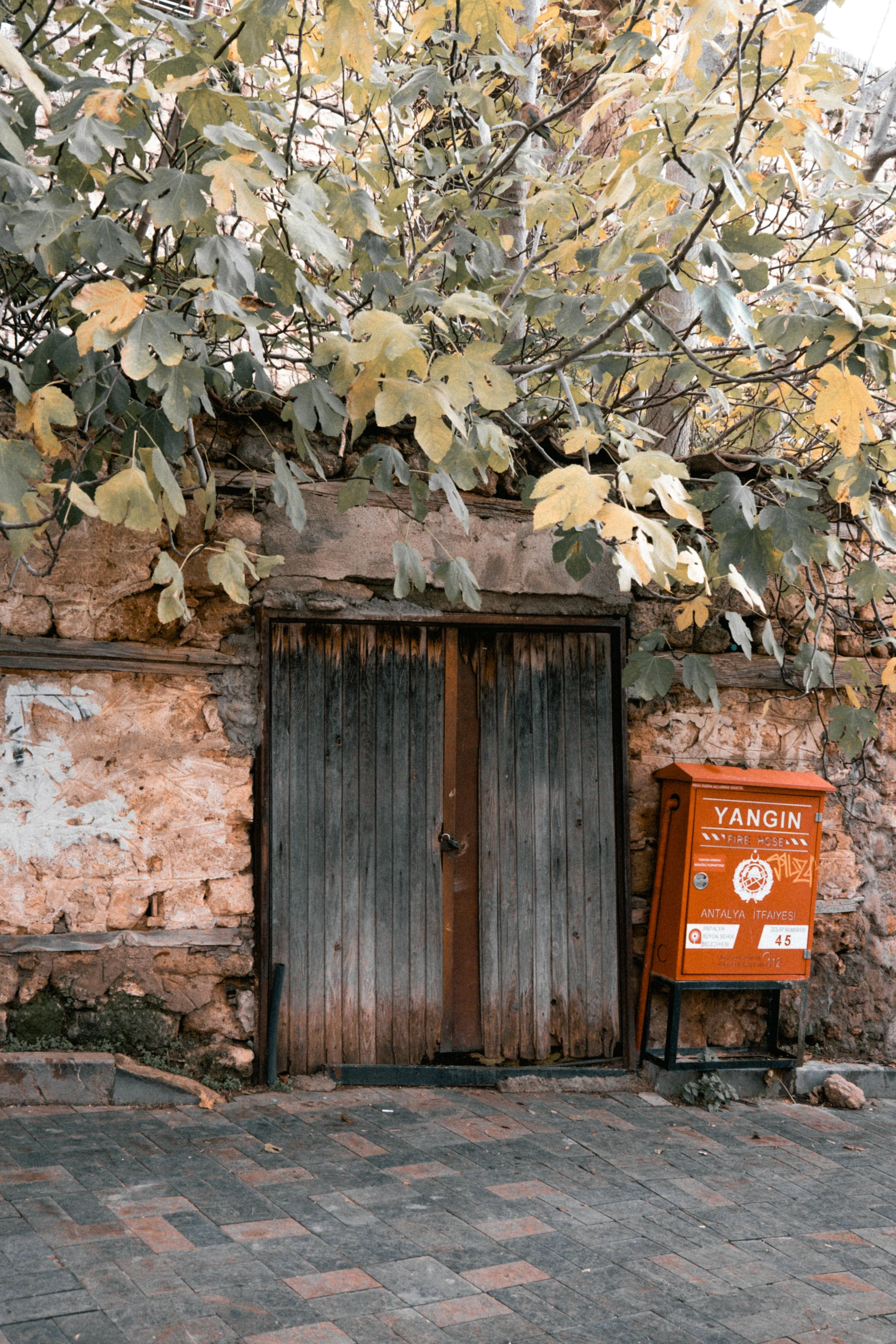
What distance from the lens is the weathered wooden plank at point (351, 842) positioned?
4547 millimetres

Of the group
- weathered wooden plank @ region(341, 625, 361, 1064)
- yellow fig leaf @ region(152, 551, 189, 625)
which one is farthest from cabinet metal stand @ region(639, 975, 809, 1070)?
yellow fig leaf @ region(152, 551, 189, 625)

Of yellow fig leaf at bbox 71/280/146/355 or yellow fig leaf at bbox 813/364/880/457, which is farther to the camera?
yellow fig leaf at bbox 813/364/880/457

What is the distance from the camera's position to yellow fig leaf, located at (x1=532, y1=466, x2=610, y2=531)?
2941mm

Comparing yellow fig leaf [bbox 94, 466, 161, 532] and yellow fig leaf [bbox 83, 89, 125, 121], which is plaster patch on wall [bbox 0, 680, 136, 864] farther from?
A: yellow fig leaf [bbox 83, 89, 125, 121]

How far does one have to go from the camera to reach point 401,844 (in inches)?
183

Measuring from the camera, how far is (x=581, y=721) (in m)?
4.90

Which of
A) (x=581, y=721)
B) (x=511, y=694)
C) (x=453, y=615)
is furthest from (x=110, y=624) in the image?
(x=581, y=721)

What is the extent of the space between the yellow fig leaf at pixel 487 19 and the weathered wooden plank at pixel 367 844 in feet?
7.24

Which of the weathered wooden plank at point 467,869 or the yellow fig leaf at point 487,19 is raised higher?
the yellow fig leaf at point 487,19

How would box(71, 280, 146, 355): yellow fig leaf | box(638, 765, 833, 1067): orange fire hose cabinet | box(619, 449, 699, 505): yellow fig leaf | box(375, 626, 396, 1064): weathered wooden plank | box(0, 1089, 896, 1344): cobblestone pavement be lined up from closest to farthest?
1. box(0, 1089, 896, 1344): cobblestone pavement
2. box(71, 280, 146, 355): yellow fig leaf
3. box(619, 449, 699, 505): yellow fig leaf
4. box(375, 626, 396, 1064): weathered wooden plank
5. box(638, 765, 833, 1067): orange fire hose cabinet

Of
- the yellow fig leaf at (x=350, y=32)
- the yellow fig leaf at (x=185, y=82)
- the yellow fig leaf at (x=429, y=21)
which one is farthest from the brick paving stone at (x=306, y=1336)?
the yellow fig leaf at (x=429, y=21)

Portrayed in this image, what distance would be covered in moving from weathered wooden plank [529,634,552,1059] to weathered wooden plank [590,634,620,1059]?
0.24 meters

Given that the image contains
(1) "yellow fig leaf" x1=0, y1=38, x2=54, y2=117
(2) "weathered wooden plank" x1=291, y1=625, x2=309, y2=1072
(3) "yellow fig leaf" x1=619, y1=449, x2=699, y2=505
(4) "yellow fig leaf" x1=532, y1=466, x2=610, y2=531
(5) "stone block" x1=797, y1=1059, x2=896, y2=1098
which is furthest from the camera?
(5) "stone block" x1=797, y1=1059, x2=896, y2=1098

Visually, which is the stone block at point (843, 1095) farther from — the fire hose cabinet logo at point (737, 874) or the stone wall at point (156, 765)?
the stone wall at point (156, 765)
